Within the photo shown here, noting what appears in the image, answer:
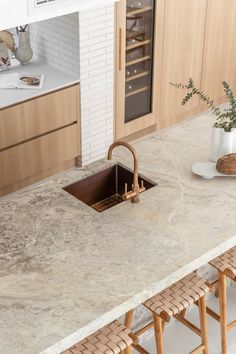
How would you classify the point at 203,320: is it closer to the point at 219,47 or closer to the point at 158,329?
the point at 158,329

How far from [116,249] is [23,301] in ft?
1.90

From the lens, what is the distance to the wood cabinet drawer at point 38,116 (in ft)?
17.0

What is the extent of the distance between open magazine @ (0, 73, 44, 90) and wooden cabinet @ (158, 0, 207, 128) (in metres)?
1.22

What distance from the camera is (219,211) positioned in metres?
3.66

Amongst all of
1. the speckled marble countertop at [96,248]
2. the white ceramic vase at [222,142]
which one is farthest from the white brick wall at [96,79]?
the white ceramic vase at [222,142]

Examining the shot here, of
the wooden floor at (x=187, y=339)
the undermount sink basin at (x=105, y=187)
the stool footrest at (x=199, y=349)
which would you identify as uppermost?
the undermount sink basin at (x=105, y=187)

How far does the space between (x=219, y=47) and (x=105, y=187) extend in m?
2.97

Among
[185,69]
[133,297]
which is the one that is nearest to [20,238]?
[133,297]

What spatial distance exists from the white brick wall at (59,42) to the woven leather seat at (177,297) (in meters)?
2.47

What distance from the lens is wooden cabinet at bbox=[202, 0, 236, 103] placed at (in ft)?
20.6

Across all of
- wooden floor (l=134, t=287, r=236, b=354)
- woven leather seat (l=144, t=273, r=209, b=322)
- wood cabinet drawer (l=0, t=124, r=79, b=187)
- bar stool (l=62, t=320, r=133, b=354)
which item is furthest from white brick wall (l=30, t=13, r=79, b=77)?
bar stool (l=62, t=320, r=133, b=354)

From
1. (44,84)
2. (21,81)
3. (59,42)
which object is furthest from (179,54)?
(21,81)

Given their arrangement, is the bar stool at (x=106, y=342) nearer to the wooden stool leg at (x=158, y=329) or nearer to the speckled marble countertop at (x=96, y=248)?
the speckled marble countertop at (x=96, y=248)

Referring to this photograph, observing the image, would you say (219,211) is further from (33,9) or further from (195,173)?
(33,9)
